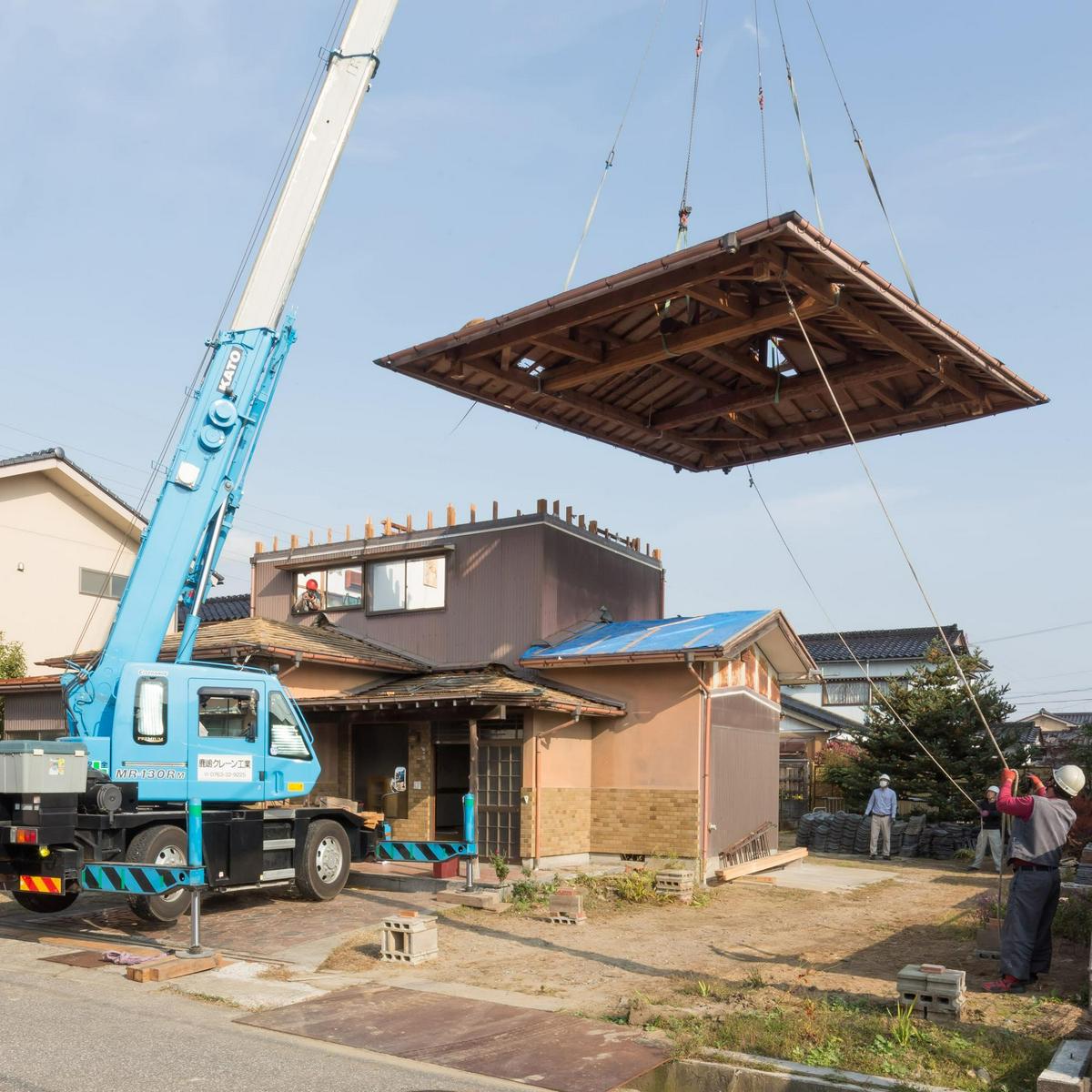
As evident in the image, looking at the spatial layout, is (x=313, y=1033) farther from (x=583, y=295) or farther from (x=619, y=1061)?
(x=583, y=295)

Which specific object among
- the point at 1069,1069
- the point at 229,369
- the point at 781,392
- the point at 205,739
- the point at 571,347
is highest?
the point at 571,347

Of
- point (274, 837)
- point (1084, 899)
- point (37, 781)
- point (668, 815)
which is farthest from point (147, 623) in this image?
point (1084, 899)

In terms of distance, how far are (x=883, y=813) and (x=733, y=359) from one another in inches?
470

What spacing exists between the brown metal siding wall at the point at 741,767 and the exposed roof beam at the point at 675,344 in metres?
6.24

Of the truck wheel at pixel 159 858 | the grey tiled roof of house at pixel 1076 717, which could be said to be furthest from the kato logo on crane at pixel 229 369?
the grey tiled roof of house at pixel 1076 717

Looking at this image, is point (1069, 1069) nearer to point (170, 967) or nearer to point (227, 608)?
point (170, 967)

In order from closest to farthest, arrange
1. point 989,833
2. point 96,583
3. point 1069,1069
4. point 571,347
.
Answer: point 1069,1069 < point 571,347 < point 989,833 < point 96,583

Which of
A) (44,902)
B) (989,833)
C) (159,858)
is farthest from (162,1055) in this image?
(989,833)

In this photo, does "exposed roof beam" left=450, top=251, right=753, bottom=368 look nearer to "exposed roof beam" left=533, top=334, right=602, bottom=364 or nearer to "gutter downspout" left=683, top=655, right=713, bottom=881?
"exposed roof beam" left=533, top=334, right=602, bottom=364

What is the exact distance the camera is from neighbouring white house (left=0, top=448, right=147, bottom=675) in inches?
1003

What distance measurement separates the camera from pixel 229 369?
1360cm

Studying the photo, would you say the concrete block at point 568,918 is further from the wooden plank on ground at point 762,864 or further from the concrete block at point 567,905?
the wooden plank on ground at point 762,864

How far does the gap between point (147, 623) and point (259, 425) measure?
113 inches

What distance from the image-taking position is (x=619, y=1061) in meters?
7.34
